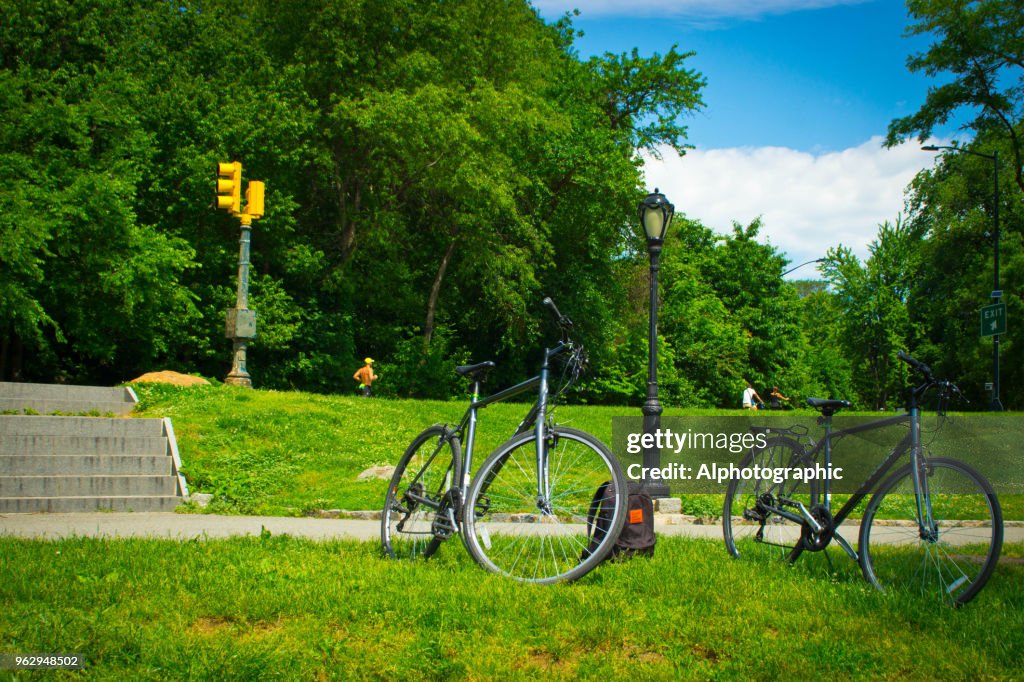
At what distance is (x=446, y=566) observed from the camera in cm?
582

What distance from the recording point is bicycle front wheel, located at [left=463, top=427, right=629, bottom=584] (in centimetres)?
Answer: 528

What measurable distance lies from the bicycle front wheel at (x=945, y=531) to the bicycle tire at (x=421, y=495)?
8.80ft

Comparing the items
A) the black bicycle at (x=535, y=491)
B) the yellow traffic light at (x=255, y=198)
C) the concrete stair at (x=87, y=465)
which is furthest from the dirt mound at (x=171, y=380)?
the black bicycle at (x=535, y=491)

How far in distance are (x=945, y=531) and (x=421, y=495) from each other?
3.40 metres

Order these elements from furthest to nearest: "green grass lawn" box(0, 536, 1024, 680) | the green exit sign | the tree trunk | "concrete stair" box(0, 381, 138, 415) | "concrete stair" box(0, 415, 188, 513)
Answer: the tree trunk → the green exit sign → "concrete stair" box(0, 381, 138, 415) → "concrete stair" box(0, 415, 188, 513) → "green grass lawn" box(0, 536, 1024, 680)

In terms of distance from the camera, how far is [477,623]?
4355mm

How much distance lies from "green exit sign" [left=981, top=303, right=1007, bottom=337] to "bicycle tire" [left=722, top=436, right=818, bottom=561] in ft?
71.2

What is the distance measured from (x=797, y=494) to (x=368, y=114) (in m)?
23.4

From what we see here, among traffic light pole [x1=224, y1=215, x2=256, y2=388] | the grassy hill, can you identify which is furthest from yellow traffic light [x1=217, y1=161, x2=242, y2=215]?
the grassy hill

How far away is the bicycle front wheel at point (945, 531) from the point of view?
481cm

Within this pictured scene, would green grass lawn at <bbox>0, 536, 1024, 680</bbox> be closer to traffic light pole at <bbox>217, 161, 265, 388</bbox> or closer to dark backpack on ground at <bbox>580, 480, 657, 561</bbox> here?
dark backpack on ground at <bbox>580, 480, 657, 561</bbox>

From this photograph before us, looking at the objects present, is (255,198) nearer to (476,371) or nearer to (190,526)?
(190,526)

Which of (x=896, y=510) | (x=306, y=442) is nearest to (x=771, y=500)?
(x=896, y=510)

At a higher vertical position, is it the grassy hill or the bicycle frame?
the bicycle frame
